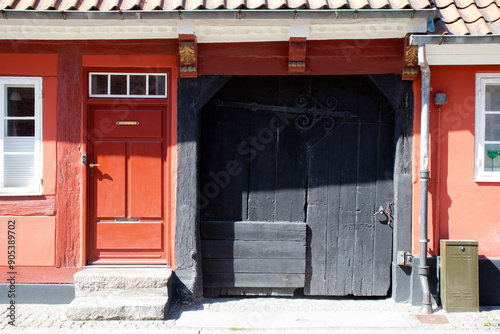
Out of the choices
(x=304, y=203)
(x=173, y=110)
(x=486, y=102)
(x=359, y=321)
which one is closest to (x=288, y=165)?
(x=304, y=203)

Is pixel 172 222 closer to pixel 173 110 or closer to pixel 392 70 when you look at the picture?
pixel 173 110

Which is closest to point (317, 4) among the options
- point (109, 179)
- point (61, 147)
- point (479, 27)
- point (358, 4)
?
point (358, 4)

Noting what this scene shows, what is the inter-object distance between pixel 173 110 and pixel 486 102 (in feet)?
12.2

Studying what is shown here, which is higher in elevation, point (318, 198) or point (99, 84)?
point (99, 84)

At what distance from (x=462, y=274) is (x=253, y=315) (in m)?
2.39

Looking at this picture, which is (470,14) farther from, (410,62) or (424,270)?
(424,270)

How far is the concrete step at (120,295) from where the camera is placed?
4496 millimetres

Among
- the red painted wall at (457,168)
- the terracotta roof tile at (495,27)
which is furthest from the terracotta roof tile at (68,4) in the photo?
the terracotta roof tile at (495,27)

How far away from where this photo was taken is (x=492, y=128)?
197 inches

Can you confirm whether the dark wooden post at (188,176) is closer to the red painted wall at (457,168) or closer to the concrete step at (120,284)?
the concrete step at (120,284)

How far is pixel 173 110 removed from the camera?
4930 mm

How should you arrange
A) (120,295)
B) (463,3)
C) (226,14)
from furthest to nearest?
(463,3)
(120,295)
(226,14)

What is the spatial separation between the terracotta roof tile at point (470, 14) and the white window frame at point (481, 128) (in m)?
0.64

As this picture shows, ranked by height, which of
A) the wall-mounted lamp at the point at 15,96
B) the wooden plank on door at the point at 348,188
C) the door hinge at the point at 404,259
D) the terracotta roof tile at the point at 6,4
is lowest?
the door hinge at the point at 404,259
